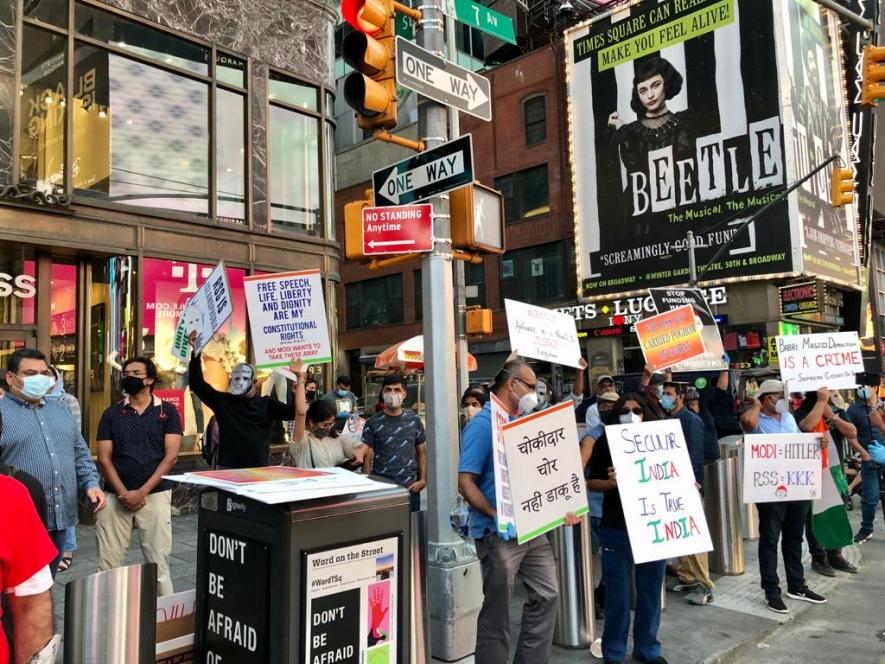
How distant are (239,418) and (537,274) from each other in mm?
26467

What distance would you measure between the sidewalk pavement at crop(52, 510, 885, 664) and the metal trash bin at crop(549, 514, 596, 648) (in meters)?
0.13

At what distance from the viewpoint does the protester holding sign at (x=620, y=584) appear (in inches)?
190

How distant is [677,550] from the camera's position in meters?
4.77

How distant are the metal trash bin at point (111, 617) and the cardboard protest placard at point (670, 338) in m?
6.35

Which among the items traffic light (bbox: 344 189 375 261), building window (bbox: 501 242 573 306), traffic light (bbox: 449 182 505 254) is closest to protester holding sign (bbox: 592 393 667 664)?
traffic light (bbox: 449 182 505 254)

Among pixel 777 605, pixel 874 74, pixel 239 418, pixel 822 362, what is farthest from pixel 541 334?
pixel 874 74

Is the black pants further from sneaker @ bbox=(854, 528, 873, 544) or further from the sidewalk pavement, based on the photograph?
sneaker @ bbox=(854, 528, 873, 544)

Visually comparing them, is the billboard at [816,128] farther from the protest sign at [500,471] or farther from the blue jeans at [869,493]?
the protest sign at [500,471]

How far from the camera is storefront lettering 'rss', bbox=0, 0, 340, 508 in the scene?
379 inches

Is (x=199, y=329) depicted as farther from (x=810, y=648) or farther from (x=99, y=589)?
(x=810, y=648)

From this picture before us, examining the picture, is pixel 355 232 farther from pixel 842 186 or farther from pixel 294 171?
pixel 842 186

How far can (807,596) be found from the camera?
6543 millimetres

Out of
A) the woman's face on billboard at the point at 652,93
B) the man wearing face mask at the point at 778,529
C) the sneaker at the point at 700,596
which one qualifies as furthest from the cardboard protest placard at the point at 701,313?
the woman's face on billboard at the point at 652,93

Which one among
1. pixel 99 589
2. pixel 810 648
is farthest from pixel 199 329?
pixel 810 648
